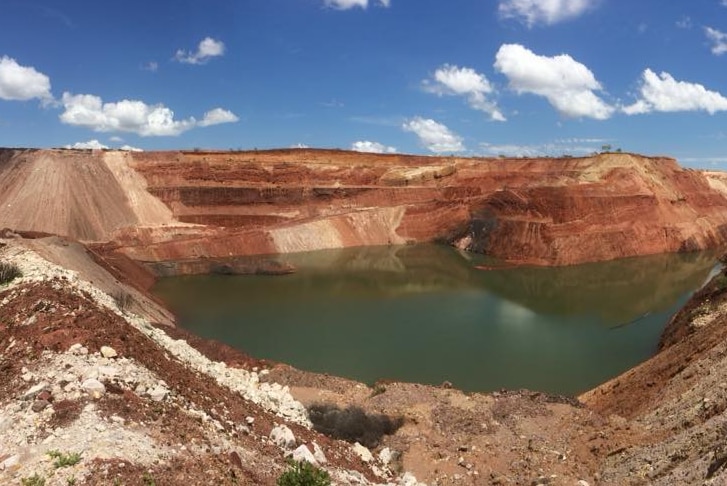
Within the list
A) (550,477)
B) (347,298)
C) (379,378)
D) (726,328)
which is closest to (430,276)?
(347,298)

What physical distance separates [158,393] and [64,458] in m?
2.25

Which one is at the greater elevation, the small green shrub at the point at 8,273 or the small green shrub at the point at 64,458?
the small green shrub at the point at 8,273

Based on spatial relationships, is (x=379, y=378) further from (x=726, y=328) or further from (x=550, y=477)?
(x=726, y=328)

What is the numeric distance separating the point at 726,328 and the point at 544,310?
42.5 feet

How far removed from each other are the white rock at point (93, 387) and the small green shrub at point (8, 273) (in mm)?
7111

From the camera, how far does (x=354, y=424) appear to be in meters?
12.2

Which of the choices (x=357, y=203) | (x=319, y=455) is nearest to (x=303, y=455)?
(x=319, y=455)

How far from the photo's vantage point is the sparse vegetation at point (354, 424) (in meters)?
12.0

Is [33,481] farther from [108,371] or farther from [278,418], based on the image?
[278,418]

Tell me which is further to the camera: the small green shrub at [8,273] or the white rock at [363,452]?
the small green shrub at [8,273]

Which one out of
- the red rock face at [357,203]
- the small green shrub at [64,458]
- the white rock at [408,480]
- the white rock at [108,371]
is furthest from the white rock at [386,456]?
the red rock face at [357,203]

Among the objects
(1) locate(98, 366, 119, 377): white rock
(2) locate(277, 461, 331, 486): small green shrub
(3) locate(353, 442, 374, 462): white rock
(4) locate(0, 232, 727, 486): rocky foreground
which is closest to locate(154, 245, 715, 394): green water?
(4) locate(0, 232, 727, 486): rocky foreground

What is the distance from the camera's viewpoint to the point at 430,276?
115ft

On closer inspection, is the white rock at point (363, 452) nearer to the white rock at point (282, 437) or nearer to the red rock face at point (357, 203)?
the white rock at point (282, 437)
